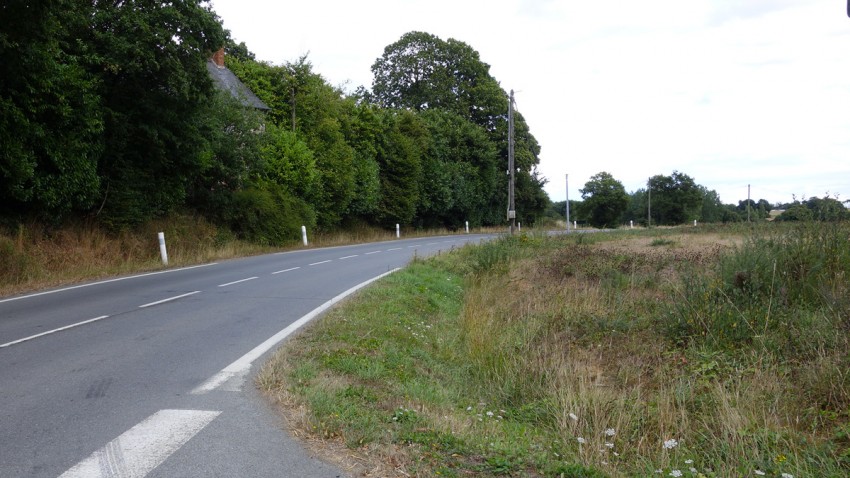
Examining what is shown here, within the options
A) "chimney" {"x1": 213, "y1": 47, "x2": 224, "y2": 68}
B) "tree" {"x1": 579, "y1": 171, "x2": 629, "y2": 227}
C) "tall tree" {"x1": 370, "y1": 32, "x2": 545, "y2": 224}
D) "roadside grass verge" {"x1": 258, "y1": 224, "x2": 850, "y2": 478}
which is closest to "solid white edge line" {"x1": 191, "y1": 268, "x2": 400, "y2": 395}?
"roadside grass verge" {"x1": 258, "y1": 224, "x2": 850, "y2": 478}

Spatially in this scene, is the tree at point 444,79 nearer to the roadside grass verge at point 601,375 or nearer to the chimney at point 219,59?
the chimney at point 219,59

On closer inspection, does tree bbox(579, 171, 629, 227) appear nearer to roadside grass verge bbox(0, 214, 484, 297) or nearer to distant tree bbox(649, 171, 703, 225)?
distant tree bbox(649, 171, 703, 225)

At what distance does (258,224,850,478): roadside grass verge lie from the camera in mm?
4461

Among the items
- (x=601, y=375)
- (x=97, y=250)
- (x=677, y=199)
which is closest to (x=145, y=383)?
(x=601, y=375)

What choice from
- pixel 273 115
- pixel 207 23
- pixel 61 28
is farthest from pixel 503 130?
pixel 61 28

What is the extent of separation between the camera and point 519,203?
53312 millimetres

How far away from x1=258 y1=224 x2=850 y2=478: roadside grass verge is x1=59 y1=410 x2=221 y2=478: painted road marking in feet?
2.42

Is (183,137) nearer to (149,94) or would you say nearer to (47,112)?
(149,94)

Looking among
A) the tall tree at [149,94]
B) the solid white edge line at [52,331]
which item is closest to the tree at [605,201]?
the tall tree at [149,94]

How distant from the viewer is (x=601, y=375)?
7152 mm

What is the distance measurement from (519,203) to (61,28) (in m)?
42.8

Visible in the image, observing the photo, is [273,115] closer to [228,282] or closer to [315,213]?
[315,213]

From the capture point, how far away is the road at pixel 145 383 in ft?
12.9

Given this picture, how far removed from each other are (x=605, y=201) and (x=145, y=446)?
8997cm
